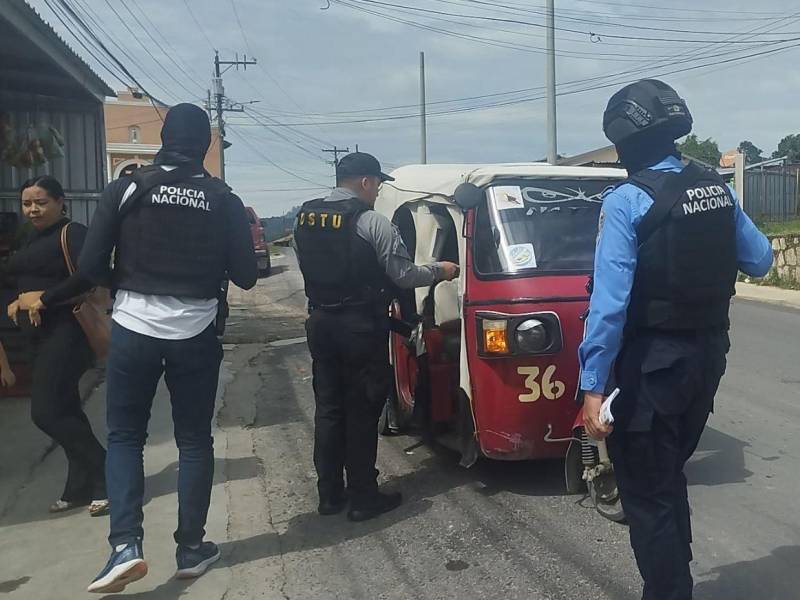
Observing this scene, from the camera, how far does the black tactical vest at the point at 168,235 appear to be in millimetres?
3562

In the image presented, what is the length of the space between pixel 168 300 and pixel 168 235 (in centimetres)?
29

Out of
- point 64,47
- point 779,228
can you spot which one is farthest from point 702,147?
point 64,47

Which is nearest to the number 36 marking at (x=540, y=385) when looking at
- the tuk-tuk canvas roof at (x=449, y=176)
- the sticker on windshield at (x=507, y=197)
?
the sticker on windshield at (x=507, y=197)

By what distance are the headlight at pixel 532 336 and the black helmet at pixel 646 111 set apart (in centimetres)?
147

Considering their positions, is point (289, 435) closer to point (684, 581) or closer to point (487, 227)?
point (487, 227)

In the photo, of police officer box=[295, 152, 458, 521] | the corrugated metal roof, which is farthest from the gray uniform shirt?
the corrugated metal roof

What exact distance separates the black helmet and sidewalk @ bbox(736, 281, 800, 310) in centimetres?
1221

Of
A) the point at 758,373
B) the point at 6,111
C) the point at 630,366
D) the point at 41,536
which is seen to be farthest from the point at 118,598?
the point at 6,111

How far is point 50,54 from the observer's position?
7.25 meters

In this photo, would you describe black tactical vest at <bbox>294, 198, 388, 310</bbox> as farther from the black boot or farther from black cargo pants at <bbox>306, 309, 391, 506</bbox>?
A: the black boot

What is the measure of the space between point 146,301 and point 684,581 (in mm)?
2447

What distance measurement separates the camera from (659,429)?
285 cm

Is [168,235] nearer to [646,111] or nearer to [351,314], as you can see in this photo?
[351,314]

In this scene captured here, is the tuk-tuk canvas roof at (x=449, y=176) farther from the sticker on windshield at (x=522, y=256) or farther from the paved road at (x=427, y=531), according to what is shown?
the paved road at (x=427, y=531)
